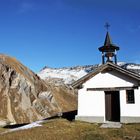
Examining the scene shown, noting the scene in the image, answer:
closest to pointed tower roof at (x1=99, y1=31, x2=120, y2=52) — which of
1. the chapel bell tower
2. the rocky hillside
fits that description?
the chapel bell tower

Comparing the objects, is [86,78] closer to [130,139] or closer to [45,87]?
[130,139]

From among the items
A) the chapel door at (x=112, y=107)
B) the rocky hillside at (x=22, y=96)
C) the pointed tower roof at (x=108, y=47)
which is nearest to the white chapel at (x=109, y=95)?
the chapel door at (x=112, y=107)

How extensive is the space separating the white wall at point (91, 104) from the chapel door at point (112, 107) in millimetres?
568

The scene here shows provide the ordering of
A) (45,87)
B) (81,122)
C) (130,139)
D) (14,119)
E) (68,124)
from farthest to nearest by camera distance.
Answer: (45,87), (14,119), (81,122), (68,124), (130,139)

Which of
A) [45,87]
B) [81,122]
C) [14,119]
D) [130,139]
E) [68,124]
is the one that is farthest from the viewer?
[45,87]

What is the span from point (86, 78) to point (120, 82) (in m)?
3.77

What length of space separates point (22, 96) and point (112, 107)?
69.8 m

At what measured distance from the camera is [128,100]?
3231cm

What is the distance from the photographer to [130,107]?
31.8 metres

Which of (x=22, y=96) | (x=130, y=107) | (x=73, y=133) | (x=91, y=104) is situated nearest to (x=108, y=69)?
(x=91, y=104)

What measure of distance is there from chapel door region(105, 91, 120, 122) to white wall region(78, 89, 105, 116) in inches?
22.3

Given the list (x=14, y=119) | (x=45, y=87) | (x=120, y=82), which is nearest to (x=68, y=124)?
(x=120, y=82)

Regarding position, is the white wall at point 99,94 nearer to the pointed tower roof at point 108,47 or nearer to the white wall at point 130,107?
the white wall at point 130,107

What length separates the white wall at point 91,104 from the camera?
33.1m
